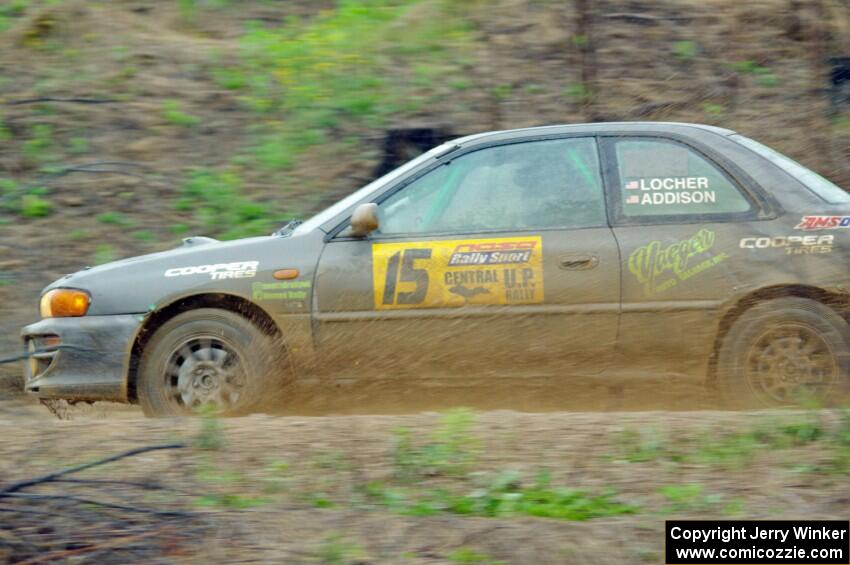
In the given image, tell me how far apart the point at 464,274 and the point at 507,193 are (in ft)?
1.73

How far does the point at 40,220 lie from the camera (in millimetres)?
8906

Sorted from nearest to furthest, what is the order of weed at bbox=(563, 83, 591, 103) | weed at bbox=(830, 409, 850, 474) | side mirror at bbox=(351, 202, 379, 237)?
weed at bbox=(830, 409, 850, 474) → side mirror at bbox=(351, 202, 379, 237) → weed at bbox=(563, 83, 591, 103)

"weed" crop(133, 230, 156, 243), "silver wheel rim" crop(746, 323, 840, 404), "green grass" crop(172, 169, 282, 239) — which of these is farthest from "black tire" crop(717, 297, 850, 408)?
"weed" crop(133, 230, 156, 243)

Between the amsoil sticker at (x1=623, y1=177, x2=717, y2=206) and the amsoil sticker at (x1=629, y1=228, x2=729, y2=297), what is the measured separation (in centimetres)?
22

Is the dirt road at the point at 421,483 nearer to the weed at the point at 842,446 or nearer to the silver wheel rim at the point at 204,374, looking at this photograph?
the weed at the point at 842,446

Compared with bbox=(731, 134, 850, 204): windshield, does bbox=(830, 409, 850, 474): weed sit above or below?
below

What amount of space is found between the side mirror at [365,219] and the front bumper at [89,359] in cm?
124

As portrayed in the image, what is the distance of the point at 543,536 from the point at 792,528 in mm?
869

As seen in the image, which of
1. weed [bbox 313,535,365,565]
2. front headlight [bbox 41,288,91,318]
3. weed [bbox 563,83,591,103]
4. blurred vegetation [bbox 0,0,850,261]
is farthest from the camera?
weed [bbox 563,83,591,103]

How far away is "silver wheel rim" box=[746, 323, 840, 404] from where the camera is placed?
223 inches

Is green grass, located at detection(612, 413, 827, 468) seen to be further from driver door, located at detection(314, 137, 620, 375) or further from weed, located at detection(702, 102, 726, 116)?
weed, located at detection(702, 102, 726, 116)

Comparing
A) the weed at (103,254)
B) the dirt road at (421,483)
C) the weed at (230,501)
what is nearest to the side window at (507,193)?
the dirt road at (421,483)

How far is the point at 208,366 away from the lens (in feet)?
19.6

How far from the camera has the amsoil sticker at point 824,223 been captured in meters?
5.76
